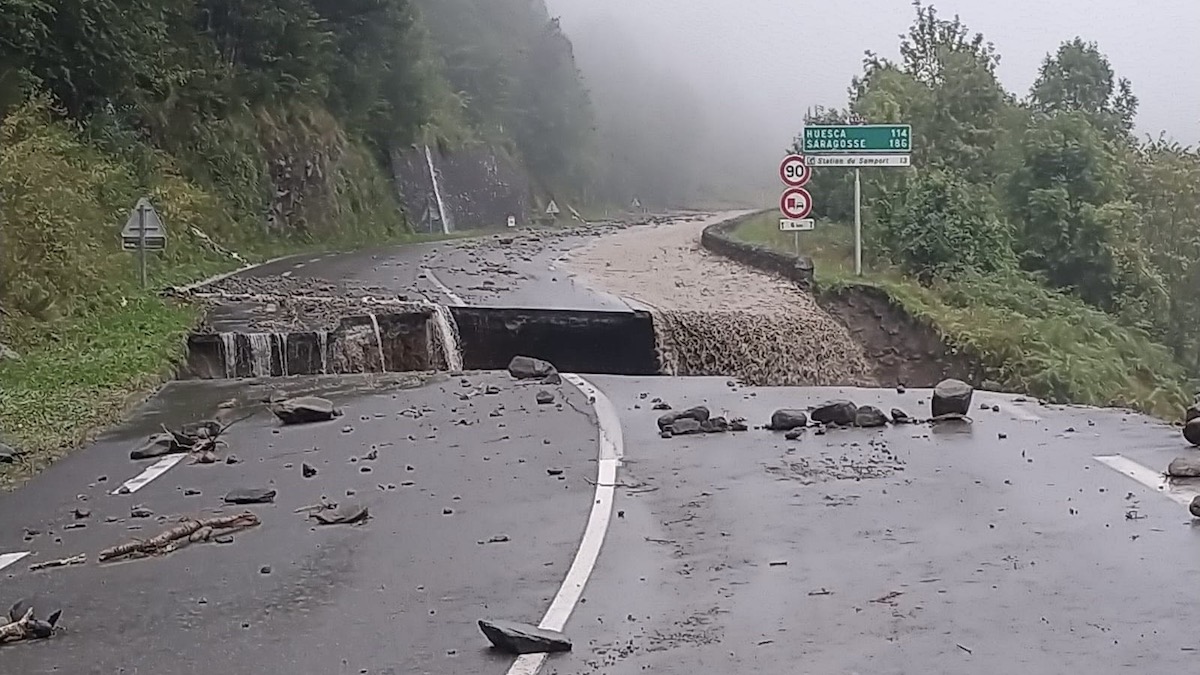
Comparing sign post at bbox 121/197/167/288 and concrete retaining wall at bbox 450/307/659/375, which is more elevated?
sign post at bbox 121/197/167/288

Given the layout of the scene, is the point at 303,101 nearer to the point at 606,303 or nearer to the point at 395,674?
the point at 606,303

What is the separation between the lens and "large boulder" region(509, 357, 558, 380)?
51.5 ft

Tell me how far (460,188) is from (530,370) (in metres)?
42.3

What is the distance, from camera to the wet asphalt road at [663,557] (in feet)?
19.0

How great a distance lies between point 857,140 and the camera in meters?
25.0

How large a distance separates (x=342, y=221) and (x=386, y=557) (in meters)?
34.3

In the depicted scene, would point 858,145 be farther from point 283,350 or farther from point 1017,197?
point 283,350

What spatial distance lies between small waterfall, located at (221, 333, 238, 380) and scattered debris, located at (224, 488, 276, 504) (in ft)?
26.4

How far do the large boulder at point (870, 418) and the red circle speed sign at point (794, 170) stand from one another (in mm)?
15736

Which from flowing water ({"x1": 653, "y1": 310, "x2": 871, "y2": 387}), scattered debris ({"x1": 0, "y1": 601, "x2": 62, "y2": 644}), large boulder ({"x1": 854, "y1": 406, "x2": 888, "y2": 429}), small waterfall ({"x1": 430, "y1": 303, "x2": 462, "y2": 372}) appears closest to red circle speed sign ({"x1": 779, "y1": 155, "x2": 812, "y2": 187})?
flowing water ({"x1": 653, "y1": 310, "x2": 871, "y2": 387})

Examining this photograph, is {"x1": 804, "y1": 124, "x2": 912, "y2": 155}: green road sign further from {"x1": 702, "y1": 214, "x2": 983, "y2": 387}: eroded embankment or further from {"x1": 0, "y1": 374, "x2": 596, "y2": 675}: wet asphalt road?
{"x1": 0, "y1": 374, "x2": 596, "y2": 675}: wet asphalt road

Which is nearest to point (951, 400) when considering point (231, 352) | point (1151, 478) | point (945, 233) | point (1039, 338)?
point (1151, 478)

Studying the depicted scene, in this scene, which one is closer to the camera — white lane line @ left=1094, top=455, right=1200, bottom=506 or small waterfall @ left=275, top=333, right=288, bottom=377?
white lane line @ left=1094, top=455, right=1200, bottom=506

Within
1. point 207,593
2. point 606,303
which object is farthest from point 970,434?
point 606,303
